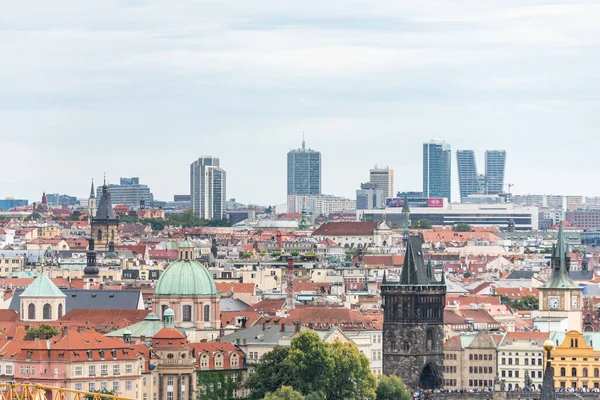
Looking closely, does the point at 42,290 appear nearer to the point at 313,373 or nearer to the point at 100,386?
the point at 313,373

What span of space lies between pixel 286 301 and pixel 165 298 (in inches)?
650

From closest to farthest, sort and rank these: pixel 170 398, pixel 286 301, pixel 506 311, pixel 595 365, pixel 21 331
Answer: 1. pixel 170 398
2. pixel 21 331
3. pixel 595 365
4. pixel 286 301
5. pixel 506 311

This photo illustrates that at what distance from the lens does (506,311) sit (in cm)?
14475

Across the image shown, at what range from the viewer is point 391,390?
10331 centimetres

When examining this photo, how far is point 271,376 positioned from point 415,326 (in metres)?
21.4

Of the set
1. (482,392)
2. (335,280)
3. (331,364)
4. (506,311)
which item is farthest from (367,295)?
(331,364)

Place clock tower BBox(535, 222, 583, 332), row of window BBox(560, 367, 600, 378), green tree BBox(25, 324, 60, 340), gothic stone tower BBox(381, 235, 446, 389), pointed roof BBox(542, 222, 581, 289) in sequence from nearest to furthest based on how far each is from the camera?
green tree BBox(25, 324, 60, 340), row of window BBox(560, 367, 600, 378), gothic stone tower BBox(381, 235, 446, 389), clock tower BBox(535, 222, 583, 332), pointed roof BBox(542, 222, 581, 289)

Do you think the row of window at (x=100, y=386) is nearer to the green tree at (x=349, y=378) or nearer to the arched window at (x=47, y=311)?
the green tree at (x=349, y=378)

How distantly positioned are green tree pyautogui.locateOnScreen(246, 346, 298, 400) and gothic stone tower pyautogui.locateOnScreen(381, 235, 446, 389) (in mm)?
17220

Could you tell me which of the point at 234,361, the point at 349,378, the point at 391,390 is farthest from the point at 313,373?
the point at 234,361

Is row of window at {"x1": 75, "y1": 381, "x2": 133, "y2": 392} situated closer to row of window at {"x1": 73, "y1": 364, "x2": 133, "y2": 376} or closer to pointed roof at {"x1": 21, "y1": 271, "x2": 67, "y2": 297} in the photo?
row of window at {"x1": 73, "y1": 364, "x2": 133, "y2": 376}

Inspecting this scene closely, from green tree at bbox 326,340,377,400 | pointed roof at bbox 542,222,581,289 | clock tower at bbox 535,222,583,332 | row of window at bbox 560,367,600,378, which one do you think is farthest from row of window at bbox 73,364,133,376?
pointed roof at bbox 542,222,581,289

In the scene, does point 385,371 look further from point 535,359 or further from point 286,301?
point 286,301

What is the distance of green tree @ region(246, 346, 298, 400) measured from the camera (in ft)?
323
